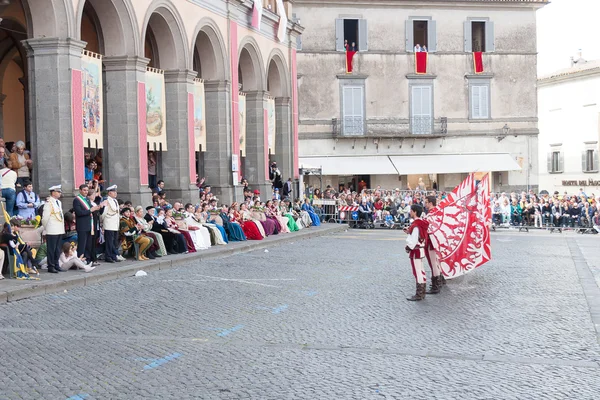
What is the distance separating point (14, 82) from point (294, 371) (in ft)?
69.4

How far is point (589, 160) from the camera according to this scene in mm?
58844

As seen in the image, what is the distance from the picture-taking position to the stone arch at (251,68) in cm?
3200

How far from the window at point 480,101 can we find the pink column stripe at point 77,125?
102 feet

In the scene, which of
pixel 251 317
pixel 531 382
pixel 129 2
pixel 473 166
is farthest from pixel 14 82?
pixel 473 166

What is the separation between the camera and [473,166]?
46562 mm

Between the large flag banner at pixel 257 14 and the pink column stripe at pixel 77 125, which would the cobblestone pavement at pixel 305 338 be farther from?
the large flag banner at pixel 257 14

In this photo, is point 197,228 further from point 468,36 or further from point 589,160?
point 589,160

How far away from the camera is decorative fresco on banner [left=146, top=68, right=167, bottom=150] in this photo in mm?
23781

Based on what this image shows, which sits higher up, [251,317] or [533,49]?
[533,49]

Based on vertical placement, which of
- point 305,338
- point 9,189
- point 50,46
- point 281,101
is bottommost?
point 305,338

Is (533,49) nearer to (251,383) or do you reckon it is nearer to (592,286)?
(592,286)

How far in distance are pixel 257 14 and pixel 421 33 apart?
1874 centimetres

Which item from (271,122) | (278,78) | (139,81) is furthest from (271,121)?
(139,81)

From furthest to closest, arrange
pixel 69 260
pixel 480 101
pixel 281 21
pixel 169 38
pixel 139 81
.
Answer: pixel 480 101
pixel 281 21
pixel 169 38
pixel 139 81
pixel 69 260
